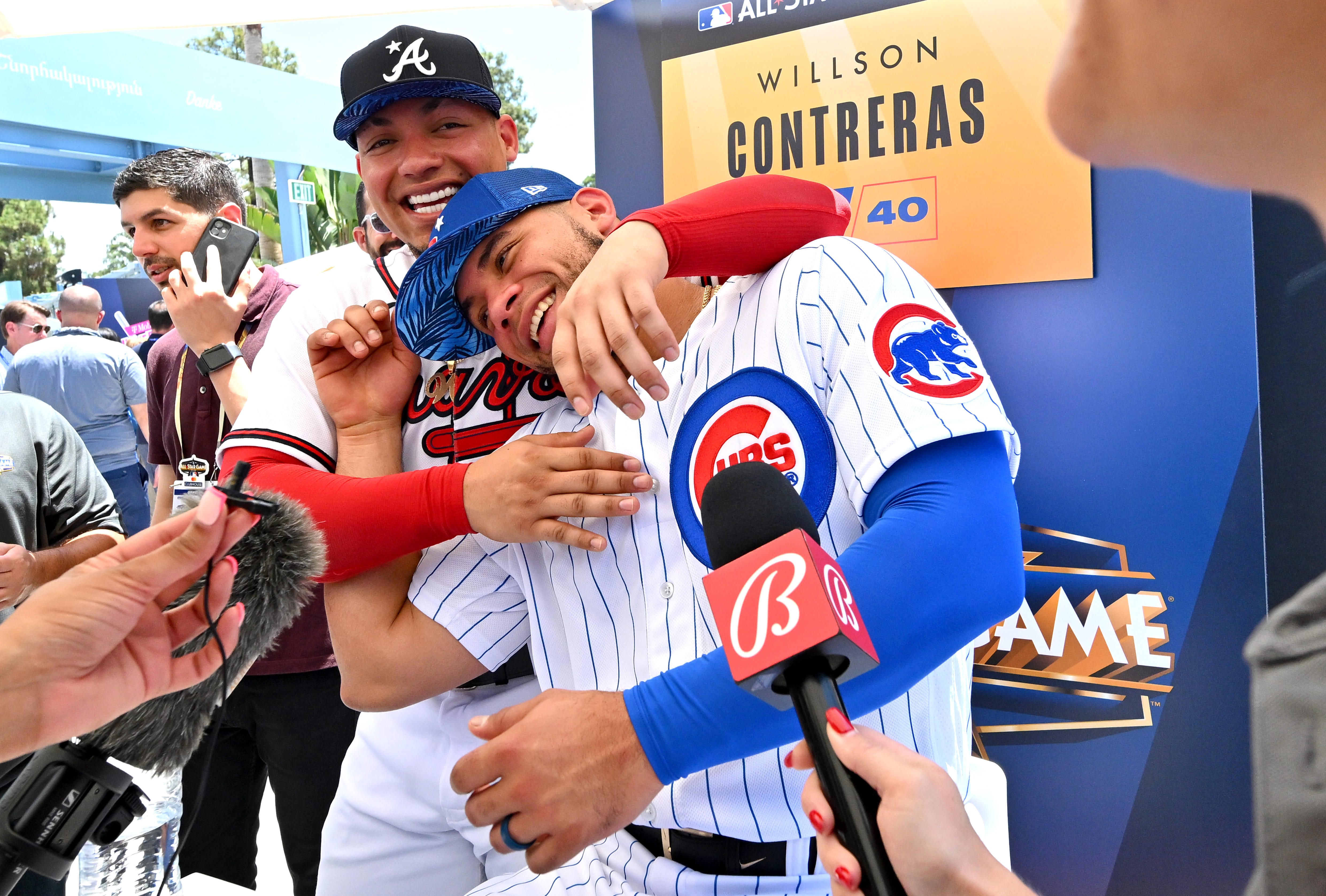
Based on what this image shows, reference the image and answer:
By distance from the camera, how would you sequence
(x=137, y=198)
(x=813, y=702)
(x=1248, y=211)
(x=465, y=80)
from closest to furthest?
(x=813, y=702) → (x=465, y=80) → (x=1248, y=211) → (x=137, y=198)

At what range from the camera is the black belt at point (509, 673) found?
5.61 feet

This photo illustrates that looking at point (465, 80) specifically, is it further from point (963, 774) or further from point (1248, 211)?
point (1248, 211)

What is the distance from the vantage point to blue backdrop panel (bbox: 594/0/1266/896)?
6.73 feet

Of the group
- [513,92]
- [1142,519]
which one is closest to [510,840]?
[1142,519]

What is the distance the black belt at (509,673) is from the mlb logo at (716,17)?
193 centimetres

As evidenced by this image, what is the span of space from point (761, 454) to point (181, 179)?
2467 mm

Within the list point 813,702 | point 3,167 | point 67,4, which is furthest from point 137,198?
point 3,167

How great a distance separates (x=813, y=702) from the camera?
590 mm

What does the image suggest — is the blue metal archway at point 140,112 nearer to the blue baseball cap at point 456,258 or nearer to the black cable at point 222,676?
the blue baseball cap at point 456,258

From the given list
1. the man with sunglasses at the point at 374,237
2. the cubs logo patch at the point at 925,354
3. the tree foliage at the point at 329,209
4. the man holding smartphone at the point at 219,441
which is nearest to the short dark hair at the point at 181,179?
the man holding smartphone at the point at 219,441

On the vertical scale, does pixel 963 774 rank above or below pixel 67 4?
below

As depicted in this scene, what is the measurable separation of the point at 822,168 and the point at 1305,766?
7.81ft

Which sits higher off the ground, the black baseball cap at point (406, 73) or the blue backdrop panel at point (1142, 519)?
the black baseball cap at point (406, 73)

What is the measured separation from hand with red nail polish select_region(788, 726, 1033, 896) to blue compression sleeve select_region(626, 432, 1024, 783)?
291 mm
